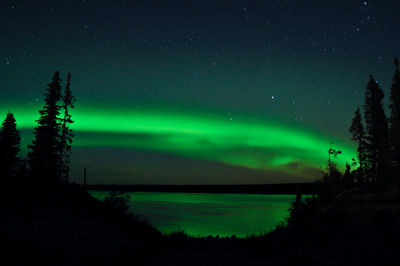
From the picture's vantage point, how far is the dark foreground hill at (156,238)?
762cm

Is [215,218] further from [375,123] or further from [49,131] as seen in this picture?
[375,123]

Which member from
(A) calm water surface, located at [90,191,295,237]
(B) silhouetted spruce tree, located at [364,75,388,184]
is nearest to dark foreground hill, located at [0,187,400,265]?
(A) calm water surface, located at [90,191,295,237]

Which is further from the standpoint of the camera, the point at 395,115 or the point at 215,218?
the point at 395,115

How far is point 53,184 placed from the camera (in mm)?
11031

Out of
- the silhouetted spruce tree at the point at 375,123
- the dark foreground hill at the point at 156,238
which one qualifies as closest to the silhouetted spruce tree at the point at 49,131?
the dark foreground hill at the point at 156,238

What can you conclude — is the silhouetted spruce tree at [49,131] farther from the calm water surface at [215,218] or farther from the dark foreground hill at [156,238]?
the dark foreground hill at [156,238]

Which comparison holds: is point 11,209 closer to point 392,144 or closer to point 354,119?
point 392,144

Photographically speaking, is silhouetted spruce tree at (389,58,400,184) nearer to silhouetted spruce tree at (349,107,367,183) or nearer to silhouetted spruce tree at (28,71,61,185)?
silhouetted spruce tree at (349,107,367,183)

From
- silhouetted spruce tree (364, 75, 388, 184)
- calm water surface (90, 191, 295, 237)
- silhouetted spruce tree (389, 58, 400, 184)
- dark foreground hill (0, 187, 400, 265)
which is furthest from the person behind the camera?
silhouetted spruce tree (364, 75, 388, 184)

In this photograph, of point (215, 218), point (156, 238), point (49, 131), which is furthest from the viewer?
point (49, 131)

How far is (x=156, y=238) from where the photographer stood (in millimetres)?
12945

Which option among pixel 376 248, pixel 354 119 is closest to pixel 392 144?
pixel 354 119

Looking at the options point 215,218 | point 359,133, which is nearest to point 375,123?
point 359,133

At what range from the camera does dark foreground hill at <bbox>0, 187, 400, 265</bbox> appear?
25.0 ft
